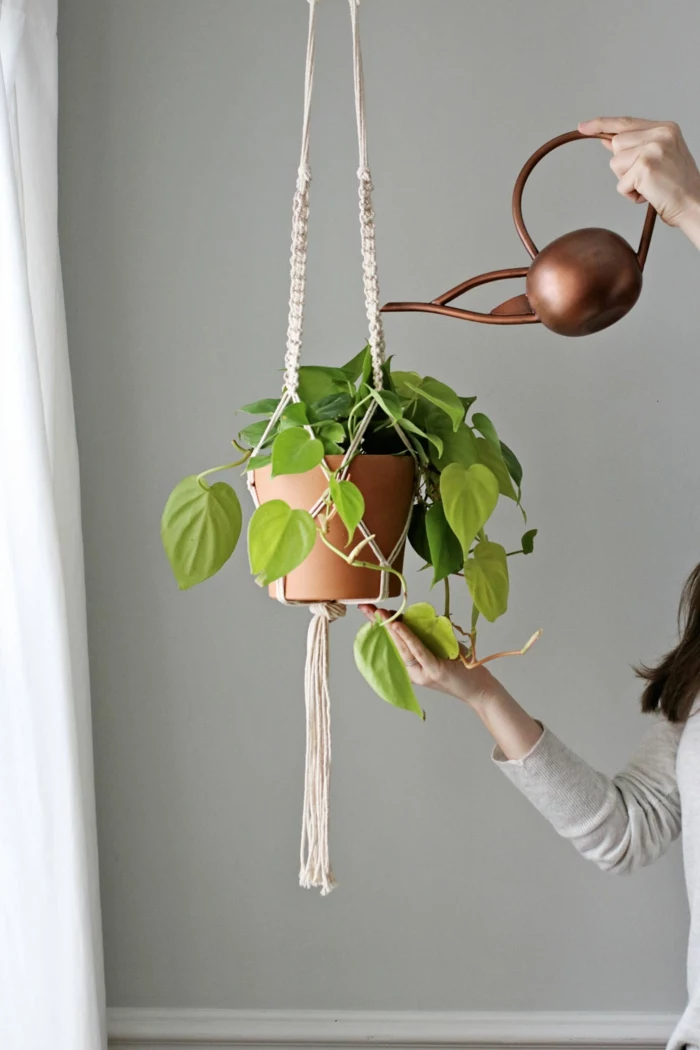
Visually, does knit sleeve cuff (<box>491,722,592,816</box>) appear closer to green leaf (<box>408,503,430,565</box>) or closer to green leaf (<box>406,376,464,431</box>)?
green leaf (<box>408,503,430,565</box>)

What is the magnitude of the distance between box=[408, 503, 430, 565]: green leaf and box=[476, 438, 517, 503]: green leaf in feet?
0.26

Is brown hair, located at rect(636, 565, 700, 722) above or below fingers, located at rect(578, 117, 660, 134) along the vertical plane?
below

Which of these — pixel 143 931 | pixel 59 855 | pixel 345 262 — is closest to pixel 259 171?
pixel 345 262

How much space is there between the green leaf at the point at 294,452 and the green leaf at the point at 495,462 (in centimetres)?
17

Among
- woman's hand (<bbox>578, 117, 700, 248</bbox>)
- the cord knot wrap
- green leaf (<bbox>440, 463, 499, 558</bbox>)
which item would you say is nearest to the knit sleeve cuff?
the cord knot wrap

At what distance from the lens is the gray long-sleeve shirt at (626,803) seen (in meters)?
1.07

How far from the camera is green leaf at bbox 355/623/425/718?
0.84m

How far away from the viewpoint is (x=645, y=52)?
1.37 metres

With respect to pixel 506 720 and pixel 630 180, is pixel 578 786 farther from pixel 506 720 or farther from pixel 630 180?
pixel 630 180

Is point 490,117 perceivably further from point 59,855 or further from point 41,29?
point 59,855

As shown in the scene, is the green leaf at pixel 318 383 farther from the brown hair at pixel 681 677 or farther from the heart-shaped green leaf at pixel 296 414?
the brown hair at pixel 681 677

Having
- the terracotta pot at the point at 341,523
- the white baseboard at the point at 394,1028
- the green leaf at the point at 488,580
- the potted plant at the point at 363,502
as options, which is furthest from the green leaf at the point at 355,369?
the white baseboard at the point at 394,1028

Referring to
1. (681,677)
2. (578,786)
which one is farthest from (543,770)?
(681,677)

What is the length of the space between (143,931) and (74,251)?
1040mm
